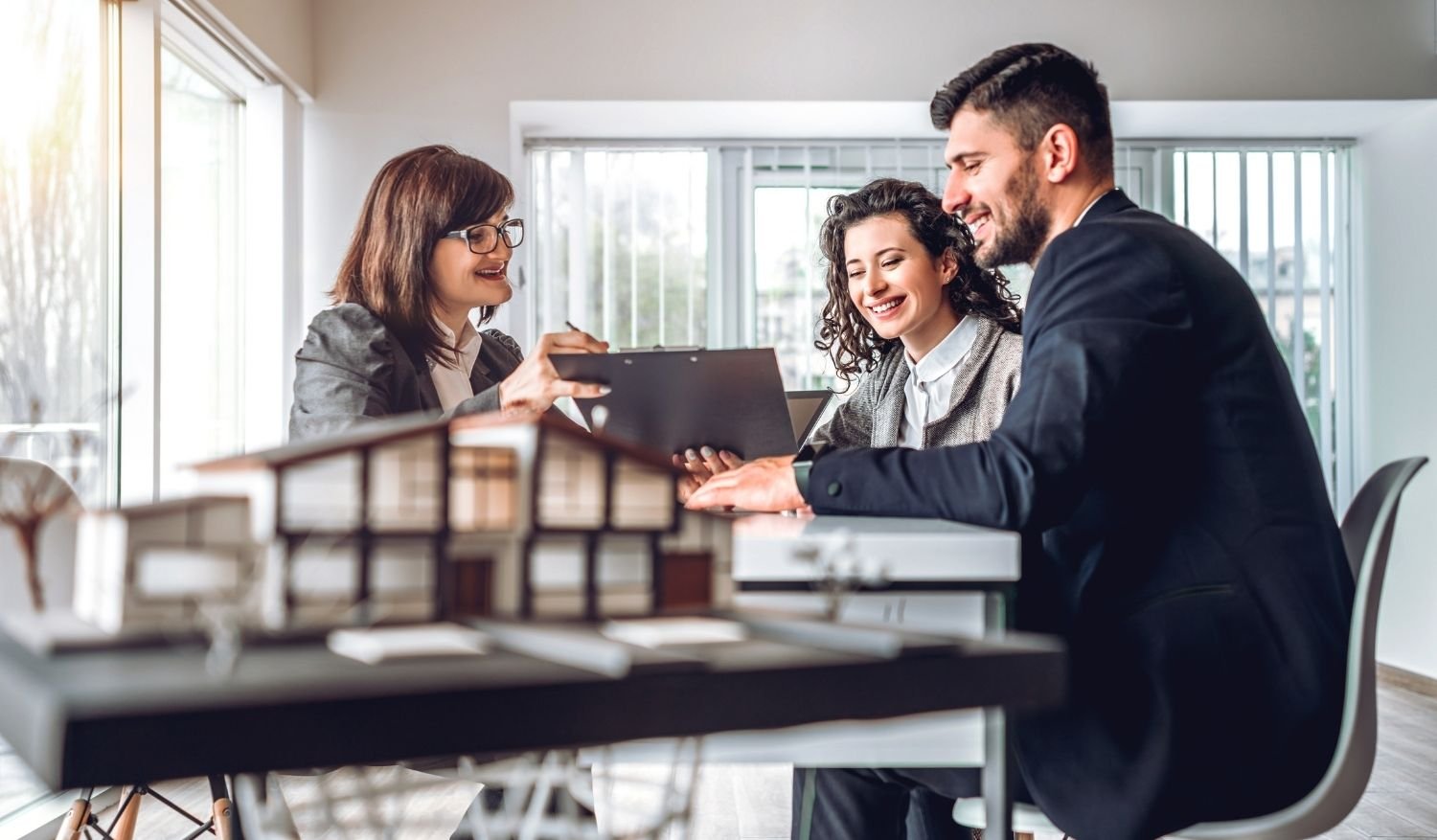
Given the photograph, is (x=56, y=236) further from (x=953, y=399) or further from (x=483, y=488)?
(x=483, y=488)

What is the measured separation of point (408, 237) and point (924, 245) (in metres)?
1.01

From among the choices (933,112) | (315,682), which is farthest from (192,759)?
(933,112)

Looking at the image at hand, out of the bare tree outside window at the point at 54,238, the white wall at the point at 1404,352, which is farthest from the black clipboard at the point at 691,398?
the white wall at the point at 1404,352

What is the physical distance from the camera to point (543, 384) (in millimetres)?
1426

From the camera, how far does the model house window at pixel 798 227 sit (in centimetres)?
460

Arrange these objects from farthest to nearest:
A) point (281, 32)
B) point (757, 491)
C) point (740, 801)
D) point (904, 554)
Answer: point (281, 32) < point (740, 801) < point (757, 491) < point (904, 554)

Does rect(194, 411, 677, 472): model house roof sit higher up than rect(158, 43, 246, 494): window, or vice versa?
rect(158, 43, 246, 494): window

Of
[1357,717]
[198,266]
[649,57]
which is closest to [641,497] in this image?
[1357,717]

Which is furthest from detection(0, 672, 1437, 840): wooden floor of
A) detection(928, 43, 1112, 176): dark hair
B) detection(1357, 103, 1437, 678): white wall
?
detection(928, 43, 1112, 176): dark hair

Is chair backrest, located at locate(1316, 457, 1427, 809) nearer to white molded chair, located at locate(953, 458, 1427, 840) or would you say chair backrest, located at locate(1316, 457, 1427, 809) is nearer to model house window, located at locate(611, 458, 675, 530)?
white molded chair, located at locate(953, 458, 1427, 840)

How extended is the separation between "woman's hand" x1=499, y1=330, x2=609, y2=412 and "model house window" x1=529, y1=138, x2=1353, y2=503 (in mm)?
3111

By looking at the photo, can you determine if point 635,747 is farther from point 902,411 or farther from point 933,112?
point 902,411

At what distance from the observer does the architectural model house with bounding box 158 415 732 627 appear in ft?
1.83

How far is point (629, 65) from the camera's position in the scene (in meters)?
4.05
